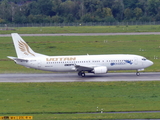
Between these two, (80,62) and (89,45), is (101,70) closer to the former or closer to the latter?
(80,62)

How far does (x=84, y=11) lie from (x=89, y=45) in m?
88.3

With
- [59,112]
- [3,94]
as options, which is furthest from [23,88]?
[59,112]

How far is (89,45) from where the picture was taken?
3730 inches

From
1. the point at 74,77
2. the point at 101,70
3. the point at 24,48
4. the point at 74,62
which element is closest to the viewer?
the point at 101,70

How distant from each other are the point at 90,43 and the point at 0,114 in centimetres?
6332

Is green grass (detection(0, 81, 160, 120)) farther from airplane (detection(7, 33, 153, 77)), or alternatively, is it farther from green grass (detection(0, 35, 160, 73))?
green grass (detection(0, 35, 160, 73))

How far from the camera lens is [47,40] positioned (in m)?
105

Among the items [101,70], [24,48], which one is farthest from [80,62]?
[24,48]

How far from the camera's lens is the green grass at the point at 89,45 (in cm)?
8331

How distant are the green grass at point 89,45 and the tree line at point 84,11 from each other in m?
56.3

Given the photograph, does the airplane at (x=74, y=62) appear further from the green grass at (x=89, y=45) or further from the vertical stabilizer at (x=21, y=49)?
the green grass at (x=89, y=45)

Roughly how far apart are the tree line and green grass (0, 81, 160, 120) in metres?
114

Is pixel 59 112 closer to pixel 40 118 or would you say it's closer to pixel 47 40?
pixel 40 118

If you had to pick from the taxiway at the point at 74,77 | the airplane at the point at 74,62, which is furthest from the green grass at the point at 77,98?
the airplane at the point at 74,62
